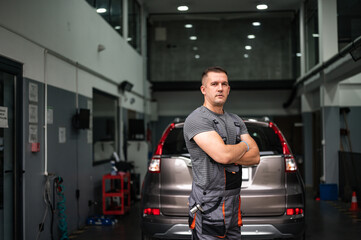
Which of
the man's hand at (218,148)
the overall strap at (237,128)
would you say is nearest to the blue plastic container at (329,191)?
the overall strap at (237,128)

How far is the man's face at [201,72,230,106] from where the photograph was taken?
7.48ft

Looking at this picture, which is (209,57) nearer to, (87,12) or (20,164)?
(87,12)

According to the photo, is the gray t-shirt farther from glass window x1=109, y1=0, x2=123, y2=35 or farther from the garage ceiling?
the garage ceiling

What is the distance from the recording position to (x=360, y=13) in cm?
701

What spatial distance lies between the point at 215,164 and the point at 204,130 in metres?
0.18

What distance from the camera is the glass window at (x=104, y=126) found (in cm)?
734

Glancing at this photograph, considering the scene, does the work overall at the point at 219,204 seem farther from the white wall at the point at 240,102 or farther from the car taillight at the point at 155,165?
the white wall at the point at 240,102

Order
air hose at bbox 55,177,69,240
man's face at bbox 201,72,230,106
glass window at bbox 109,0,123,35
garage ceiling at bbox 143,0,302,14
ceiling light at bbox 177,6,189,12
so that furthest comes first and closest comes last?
ceiling light at bbox 177,6,189,12 < garage ceiling at bbox 143,0,302,14 < glass window at bbox 109,0,123,35 < air hose at bbox 55,177,69,240 < man's face at bbox 201,72,230,106

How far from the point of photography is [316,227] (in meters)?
5.99

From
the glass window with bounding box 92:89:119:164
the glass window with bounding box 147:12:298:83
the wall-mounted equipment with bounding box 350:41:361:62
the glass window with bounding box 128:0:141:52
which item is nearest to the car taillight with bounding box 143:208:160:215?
the glass window with bounding box 92:89:119:164

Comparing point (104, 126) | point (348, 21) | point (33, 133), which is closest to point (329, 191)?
point (348, 21)

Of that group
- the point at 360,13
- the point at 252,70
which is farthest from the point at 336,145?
the point at 252,70

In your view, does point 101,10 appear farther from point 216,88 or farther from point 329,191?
point 216,88

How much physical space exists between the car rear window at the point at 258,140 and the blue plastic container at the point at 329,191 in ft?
16.9
